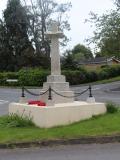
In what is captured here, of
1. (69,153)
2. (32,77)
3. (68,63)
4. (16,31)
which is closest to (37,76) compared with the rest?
(32,77)

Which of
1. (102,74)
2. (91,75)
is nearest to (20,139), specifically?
(91,75)

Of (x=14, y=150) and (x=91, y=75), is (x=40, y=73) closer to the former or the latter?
(x=91, y=75)

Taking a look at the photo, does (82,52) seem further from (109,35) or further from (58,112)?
(58,112)

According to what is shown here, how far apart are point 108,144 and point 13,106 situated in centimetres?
454

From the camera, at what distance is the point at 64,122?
45.2ft

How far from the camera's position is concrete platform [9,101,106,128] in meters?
13.4

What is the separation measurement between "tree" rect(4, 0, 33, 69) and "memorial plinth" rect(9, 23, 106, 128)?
50.6m

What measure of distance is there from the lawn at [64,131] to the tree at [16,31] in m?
53.0

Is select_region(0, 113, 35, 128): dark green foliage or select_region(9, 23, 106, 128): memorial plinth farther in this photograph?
select_region(0, 113, 35, 128): dark green foliage

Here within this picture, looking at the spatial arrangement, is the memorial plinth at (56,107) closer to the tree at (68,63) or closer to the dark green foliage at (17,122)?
the dark green foliage at (17,122)

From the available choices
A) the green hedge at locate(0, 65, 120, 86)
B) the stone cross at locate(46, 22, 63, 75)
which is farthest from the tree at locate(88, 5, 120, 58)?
the stone cross at locate(46, 22, 63, 75)

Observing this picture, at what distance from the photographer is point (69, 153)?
10570 millimetres

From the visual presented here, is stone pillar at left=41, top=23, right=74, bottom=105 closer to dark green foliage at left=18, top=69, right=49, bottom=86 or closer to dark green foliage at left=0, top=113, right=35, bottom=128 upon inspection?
dark green foliage at left=0, top=113, right=35, bottom=128

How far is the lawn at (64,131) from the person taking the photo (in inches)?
466
